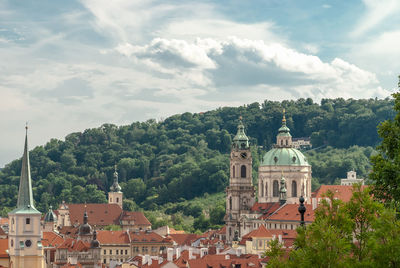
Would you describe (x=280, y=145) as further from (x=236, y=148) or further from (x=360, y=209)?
(x=360, y=209)

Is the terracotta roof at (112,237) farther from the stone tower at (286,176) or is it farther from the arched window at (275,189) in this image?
the arched window at (275,189)

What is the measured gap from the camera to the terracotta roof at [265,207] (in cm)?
14250

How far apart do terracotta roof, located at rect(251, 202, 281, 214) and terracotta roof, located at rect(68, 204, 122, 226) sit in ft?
148

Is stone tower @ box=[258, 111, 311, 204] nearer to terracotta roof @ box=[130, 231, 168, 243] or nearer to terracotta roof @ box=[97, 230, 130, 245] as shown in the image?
terracotta roof @ box=[130, 231, 168, 243]

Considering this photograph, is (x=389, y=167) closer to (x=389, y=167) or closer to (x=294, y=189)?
(x=389, y=167)

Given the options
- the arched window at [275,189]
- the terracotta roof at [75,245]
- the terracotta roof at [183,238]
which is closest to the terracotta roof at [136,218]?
the terracotta roof at [183,238]

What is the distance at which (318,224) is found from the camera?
35.4 m

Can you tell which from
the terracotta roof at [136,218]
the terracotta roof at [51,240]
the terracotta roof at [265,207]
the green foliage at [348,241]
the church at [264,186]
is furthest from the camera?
the terracotta roof at [136,218]

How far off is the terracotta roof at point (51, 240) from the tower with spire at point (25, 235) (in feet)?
128

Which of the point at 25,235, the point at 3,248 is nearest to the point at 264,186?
the point at 3,248

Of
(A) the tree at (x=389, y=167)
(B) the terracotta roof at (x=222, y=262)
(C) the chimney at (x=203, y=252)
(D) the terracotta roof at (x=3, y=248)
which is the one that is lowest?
(C) the chimney at (x=203, y=252)

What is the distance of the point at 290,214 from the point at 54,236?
3761cm

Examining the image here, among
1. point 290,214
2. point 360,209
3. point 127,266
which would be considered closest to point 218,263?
point 127,266

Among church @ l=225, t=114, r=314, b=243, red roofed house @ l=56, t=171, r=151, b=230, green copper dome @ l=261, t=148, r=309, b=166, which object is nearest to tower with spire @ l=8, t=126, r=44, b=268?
church @ l=225, t=114, r=314, b=243
